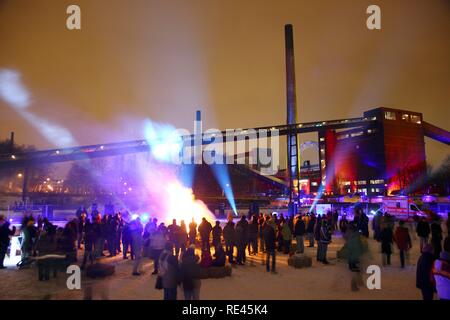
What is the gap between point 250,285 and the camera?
924cm

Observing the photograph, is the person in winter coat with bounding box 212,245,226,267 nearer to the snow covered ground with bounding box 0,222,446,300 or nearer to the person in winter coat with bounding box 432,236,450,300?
the snow covered ground with bounding box 0,222,446,300

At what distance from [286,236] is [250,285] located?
498 cm

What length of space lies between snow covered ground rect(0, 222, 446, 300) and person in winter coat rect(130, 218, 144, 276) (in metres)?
0.33

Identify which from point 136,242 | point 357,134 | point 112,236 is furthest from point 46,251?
point 357,134

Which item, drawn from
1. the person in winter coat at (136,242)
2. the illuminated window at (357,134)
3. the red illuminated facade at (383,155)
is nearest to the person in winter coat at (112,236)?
the person in winter coat at (136,242)

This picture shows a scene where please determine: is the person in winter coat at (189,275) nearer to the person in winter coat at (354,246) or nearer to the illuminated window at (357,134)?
the person in winter coat at (354,246)

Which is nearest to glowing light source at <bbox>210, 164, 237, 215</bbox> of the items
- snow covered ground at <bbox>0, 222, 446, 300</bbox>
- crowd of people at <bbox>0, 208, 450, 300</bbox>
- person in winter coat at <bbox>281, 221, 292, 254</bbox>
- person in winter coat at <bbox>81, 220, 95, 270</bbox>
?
person in winter coat at <bbox>281, 221, 292, 254</bbox>

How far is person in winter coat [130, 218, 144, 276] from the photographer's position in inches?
417

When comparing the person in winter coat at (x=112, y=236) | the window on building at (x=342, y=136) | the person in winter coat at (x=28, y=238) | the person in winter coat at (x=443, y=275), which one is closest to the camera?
the person in winter coat at (x=443, y=275)

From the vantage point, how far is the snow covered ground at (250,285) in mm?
8242

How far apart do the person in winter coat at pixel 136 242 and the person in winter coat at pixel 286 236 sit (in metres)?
5.70
